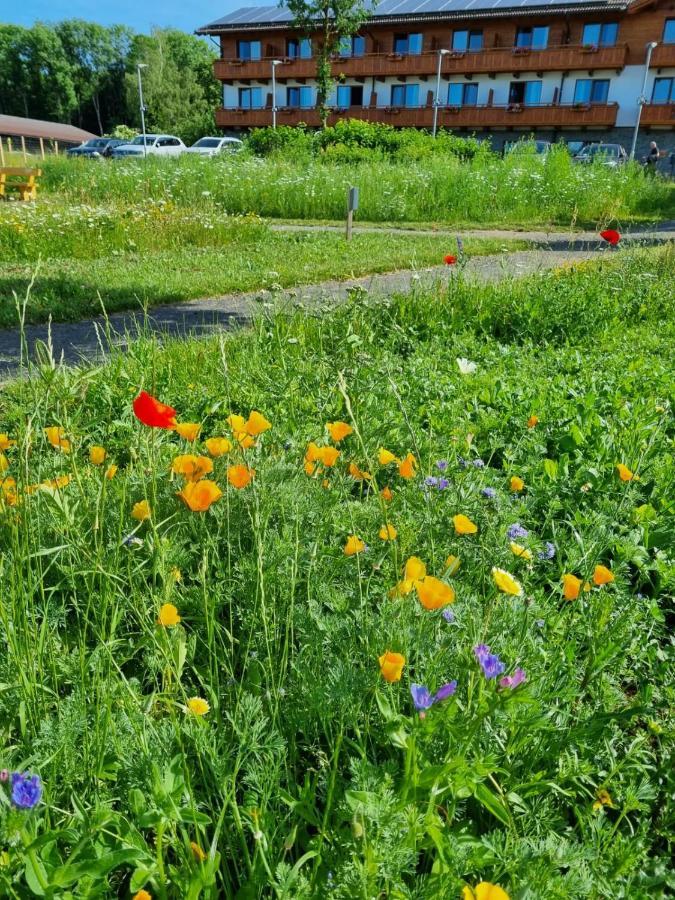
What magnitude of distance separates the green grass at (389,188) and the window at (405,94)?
88.6ft

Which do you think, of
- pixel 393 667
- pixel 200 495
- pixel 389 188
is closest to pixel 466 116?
pixel 389 188

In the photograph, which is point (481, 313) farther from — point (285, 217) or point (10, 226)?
point (285, 217)

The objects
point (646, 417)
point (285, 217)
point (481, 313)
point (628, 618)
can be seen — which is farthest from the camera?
point (285, 217)

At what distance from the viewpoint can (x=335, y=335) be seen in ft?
13.7

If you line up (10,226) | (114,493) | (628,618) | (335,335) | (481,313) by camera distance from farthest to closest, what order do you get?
(10,226)
(481,313)
(335,335)
(114,493)
(628,618)

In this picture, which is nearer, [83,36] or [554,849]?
[554,849]

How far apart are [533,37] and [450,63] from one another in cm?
448

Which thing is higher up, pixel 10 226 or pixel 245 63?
pixel 245 63

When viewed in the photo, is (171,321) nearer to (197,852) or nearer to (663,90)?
(197,852)

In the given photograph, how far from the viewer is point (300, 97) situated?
44000 mm

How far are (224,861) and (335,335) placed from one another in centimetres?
329

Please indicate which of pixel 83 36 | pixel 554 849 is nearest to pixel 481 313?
pixel 554 849

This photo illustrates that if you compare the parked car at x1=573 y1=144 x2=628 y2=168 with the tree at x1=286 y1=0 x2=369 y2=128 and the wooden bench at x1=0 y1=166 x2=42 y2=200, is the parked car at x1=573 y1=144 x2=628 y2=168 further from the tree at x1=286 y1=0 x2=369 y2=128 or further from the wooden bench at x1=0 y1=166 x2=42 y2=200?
the wooden bench at x1=0 y1=166 x2=42 y2=200

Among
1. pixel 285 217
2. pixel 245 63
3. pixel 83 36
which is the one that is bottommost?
pixel 285 217
